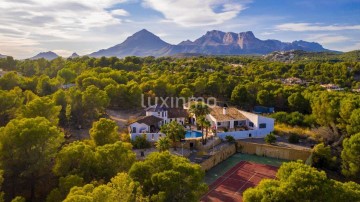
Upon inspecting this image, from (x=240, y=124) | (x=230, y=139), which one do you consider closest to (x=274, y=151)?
(x=230, y=139)

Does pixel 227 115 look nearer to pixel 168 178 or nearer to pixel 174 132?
pixel 174 132

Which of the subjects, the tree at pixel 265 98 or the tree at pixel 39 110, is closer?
the tree at pixel 39 110

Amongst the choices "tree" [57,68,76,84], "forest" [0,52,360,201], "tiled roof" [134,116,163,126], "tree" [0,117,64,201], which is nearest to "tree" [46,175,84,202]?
"forest" [0,52,360,201]

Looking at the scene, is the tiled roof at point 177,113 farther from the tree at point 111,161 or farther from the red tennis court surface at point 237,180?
the tree at point 111,161

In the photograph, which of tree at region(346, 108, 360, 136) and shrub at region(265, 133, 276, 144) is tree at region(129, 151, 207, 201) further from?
tree at region(346, 108, 360, 136)

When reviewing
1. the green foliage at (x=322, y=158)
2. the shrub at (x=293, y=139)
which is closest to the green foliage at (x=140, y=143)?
the shrub at (x=293, y=139)

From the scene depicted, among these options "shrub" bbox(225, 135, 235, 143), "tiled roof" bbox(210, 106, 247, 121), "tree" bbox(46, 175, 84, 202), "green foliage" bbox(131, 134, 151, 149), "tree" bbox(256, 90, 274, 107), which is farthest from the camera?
"tree" bbox(256, 90, 274, 107)
